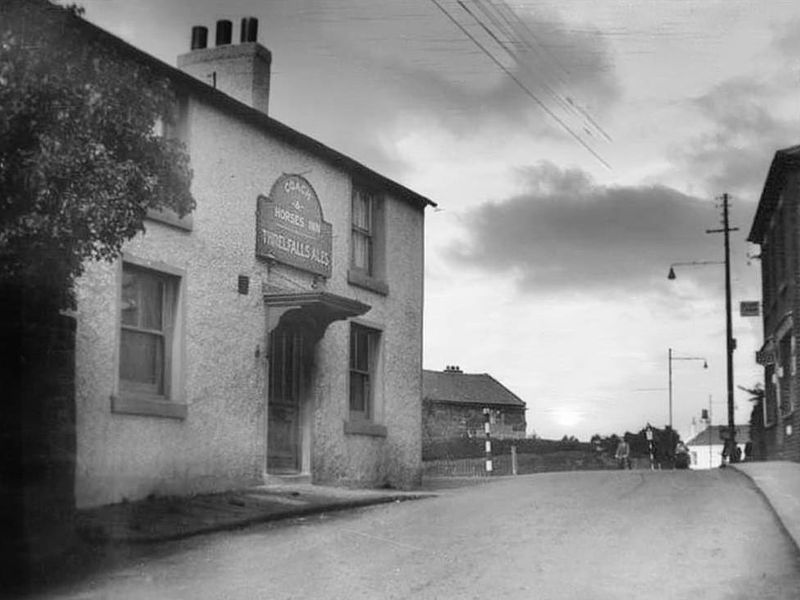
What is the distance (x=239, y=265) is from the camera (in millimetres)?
15062

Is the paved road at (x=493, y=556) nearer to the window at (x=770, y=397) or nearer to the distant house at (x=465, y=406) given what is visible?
the window at (x=770, y=397)

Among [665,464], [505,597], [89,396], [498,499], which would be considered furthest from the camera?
[665,464]

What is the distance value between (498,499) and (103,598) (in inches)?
265

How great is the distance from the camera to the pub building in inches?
500

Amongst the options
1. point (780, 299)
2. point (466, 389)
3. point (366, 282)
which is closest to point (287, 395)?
point (366, 282)

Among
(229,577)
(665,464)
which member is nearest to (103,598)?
(229,577)

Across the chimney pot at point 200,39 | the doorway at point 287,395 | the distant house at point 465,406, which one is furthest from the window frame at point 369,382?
the distant house at point 465,406

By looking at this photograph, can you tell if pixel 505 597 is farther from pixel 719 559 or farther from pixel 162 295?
pixel 162 295

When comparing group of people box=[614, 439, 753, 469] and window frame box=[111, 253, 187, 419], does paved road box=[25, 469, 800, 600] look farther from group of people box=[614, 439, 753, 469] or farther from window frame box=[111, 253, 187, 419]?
group of people box=[614, 439, 753, 469]

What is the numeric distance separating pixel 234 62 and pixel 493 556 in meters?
10.6

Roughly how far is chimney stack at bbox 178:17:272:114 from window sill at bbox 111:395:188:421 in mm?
5615

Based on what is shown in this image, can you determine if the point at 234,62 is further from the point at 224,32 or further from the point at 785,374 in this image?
the point at 785,374

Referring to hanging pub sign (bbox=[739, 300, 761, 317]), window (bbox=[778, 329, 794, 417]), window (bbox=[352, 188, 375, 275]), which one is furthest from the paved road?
hanging pub sign (bbox=[739, 300, 761, 317])

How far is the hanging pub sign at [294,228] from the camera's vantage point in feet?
51.4
